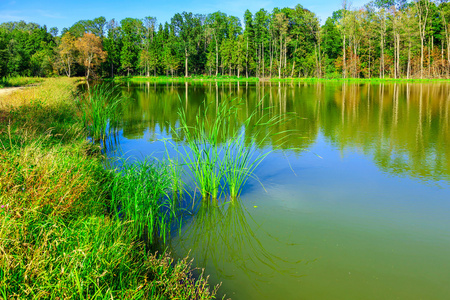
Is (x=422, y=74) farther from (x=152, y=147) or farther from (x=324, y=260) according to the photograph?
(x=324, y=260)

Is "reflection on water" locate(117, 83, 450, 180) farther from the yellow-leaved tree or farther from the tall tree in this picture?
the tall tree

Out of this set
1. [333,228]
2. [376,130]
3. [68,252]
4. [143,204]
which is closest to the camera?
[68,252]

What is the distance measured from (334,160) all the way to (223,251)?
4.13 m

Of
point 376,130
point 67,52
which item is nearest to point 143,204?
point 376,130

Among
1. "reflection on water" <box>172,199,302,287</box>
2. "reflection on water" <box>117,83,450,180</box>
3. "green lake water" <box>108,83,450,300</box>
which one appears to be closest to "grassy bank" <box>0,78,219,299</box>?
"reflection on water" <box>172,199,302,287</box>

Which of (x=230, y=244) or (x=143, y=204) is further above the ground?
(x=143, y=204)

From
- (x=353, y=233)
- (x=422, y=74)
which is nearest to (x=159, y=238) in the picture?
(x=353, y=233)

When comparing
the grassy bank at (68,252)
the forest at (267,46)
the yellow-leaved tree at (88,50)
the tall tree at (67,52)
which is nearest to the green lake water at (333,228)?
the grassy bank at (68,252)

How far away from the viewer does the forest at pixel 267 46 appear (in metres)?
45.8

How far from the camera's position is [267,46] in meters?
58.2

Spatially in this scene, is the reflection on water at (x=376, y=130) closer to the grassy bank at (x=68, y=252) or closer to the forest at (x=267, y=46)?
the grassy bank at (x=68, y=252)

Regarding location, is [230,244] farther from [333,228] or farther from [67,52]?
Answer: [67,52]

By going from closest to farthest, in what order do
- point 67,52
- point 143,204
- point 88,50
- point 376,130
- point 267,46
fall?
1. point 143,204
2. point 376,130
3. point 67,52
4. point 88,50
5. point 267,46

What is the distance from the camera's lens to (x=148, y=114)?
15000 mm
